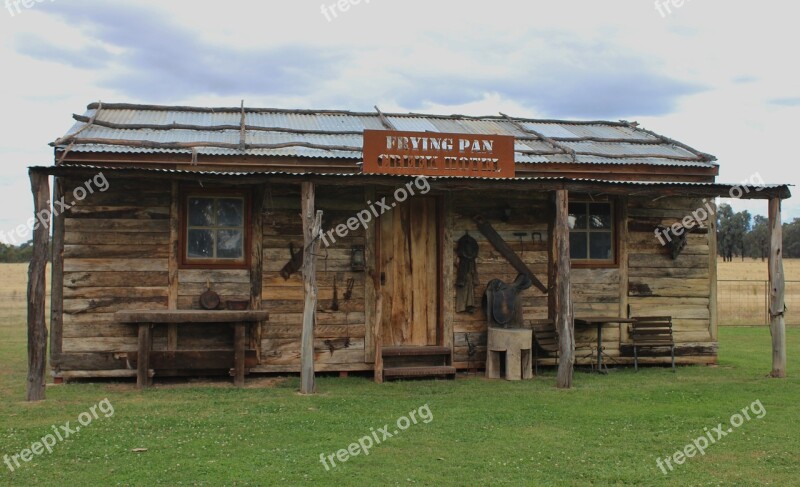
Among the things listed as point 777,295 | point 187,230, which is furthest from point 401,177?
point 777,295

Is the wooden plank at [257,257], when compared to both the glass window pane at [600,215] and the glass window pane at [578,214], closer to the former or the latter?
the glass window pane at [578,214]

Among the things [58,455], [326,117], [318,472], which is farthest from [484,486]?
[326,117]

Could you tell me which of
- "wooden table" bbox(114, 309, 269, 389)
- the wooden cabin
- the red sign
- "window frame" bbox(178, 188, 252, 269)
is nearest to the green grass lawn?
"wooden table" bbox(114, 309, 269, 389)

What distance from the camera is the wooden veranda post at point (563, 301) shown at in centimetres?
1107

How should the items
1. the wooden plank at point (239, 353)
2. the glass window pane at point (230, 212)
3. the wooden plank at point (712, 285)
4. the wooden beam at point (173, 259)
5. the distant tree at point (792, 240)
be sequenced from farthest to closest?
the distant tree at point (792, 240)
the wooden plank at point (712, 285)
the glass window pane at point (230, 212)
the wooden beam at point (173, 259)
the wooden plank at point (239, 353)

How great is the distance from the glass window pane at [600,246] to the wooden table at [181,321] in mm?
5326

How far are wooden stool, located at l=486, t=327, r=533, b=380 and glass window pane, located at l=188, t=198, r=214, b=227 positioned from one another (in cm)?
446

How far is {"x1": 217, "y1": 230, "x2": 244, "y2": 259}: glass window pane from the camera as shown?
11.8m

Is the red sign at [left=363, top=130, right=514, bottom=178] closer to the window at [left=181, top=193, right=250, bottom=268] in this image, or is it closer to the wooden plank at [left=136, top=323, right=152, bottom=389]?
the window at [left=181, top=193, right=250, bottom=268]

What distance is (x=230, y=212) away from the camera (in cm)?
1184

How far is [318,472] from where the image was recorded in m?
6.74

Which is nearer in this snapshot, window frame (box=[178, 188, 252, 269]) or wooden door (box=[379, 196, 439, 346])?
window frame (box=[178, 188, 252, 269])

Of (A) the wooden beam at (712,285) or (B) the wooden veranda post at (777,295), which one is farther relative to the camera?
(A) the wooden beam at (712,285)

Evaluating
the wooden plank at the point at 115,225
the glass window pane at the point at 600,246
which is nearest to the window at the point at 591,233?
the glass window pane at the point at 600,246
